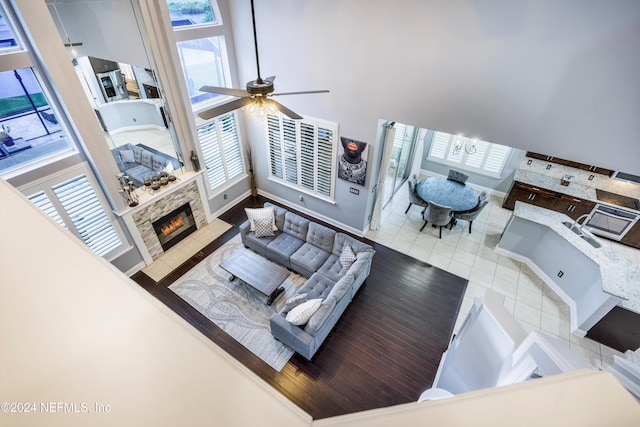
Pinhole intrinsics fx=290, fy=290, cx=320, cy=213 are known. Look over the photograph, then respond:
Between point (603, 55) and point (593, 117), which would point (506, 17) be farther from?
point (593, 117)

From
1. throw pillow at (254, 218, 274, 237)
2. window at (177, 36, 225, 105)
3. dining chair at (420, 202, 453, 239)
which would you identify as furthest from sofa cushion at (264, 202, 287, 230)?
dining chair at (420, 202, 453, 239)

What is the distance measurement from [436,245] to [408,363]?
9.77ft

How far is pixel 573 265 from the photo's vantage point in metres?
5.31

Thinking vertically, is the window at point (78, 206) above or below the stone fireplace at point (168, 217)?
above

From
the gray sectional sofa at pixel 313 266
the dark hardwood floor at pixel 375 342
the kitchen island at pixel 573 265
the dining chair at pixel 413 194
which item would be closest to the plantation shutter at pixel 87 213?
the dark hardwood floor at pixel 375 342

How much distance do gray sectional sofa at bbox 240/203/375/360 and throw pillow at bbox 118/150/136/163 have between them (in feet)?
8.00

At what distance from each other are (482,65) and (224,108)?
11.4 feet

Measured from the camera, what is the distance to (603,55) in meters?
3.34

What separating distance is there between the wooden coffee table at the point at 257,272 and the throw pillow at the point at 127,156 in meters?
2.56

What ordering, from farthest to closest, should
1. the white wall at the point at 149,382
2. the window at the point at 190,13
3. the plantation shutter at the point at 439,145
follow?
1. the plantation shutter at the point at 439,145
2. the window at the point at 190,13
3. the white wall at the point at 149,382

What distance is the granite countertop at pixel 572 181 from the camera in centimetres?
658

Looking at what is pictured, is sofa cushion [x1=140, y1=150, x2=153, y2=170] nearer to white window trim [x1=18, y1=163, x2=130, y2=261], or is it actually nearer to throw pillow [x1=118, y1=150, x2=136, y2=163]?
throw pillow [x1=118, y1=150, x2=136, y2=163]

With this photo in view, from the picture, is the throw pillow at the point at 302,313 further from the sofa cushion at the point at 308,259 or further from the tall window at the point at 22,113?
the tall window at the point at 22,113

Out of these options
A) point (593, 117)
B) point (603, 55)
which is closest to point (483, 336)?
point (593, 117)
